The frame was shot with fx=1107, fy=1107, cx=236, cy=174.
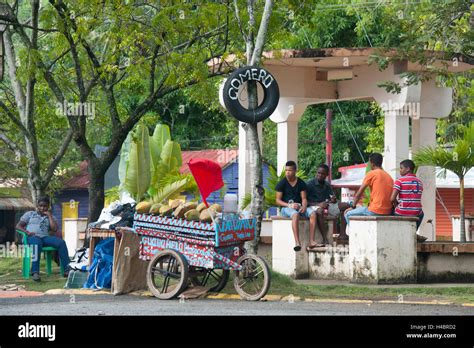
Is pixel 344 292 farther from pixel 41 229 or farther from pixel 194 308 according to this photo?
pixel 41 229

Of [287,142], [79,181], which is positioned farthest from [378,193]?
[79,181]

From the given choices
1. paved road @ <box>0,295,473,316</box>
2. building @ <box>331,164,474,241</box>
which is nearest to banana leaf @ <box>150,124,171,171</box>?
paved road @ <box>0,295,473,316</box>

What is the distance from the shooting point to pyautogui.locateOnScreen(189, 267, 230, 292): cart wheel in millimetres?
14802

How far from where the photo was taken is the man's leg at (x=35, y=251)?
18.3 metres

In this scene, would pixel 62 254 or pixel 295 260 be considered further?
pixel 62 254

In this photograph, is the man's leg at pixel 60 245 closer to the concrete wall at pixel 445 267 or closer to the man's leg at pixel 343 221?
the man's leg at pixel 343 221

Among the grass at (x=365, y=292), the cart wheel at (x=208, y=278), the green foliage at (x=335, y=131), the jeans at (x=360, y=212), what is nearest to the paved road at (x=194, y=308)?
the cart wheel at (x=208, y=278)

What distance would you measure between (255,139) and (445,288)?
3.50m

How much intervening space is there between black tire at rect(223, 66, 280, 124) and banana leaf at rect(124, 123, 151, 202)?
5.55 metres
